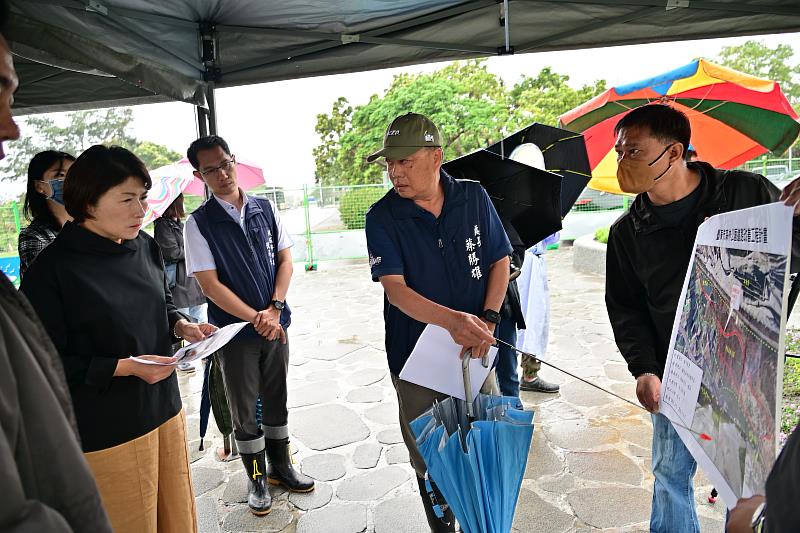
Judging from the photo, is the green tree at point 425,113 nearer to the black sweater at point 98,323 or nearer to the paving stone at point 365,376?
the paving stone at point 365,376

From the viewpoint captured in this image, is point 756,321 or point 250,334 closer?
point 756,321

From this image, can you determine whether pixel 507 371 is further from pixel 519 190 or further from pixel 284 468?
A: pixel 284 468

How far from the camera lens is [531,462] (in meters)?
3.27

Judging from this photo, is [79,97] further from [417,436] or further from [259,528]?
[417,436]

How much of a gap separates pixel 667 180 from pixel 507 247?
26.2 inches

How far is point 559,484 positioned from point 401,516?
97 cm

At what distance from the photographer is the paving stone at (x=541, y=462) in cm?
314

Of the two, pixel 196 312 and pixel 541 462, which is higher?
pixel 196 312

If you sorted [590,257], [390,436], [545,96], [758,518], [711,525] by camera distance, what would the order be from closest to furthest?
[758,518] → [711,525] → [390,436] → [590,257] → [545,96]

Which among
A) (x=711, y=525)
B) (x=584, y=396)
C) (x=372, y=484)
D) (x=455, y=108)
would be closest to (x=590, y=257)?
(x=584, y=396)

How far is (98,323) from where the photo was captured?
Result: 66.2 inches

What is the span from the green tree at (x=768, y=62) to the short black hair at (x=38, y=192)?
3310 centimetres

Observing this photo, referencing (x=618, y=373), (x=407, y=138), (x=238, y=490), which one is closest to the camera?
(x=407, y=138)

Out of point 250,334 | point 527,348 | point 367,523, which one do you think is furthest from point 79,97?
point 527,348
